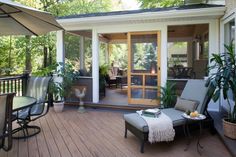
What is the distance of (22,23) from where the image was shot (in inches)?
157

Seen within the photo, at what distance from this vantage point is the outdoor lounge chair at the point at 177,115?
341 cm

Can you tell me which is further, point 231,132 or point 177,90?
point 177,90

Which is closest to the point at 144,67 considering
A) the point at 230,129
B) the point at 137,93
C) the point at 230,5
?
the point at 137,93

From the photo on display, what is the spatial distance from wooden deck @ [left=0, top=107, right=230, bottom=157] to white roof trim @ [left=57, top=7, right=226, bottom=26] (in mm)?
2734

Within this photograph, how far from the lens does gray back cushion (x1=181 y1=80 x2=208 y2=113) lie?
13.0 feet

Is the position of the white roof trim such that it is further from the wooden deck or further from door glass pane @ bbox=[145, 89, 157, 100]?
the wooden deck

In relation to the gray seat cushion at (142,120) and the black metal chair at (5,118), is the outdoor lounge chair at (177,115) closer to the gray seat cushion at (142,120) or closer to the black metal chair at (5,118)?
the gray seat cushion at (142,120)

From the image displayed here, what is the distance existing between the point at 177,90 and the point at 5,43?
11.1m

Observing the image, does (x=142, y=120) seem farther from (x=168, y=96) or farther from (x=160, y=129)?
(x=168, y=96)

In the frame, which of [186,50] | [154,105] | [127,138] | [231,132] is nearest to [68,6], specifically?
[186,50]

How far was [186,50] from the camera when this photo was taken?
994 cm

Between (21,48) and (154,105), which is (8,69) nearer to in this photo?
(21,48)

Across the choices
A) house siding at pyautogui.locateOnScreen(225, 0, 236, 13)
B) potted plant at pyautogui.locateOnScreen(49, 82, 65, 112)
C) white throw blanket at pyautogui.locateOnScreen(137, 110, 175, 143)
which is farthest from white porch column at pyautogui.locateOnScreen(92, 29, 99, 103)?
house siding at pyautogui.locateOnScreen(225, 0, 236, 13)

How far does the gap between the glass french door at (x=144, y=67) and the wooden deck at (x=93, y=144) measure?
146cm
